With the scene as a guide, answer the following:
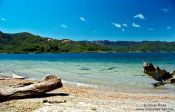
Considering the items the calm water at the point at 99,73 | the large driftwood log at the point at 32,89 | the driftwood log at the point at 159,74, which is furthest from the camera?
the driftwood log at the point at 159,74

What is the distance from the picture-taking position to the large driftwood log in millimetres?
12969

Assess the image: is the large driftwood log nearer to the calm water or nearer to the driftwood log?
the calm water

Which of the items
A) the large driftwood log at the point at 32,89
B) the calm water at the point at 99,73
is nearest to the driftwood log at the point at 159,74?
the calm water at the point at 99,73

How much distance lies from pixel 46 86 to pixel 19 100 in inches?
56.4

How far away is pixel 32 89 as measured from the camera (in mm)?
13555

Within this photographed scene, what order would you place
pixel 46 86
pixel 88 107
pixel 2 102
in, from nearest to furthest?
pixel 88 107
pixel 2 102
pixel 46 86

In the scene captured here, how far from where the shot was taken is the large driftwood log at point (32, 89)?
12969 millimetres

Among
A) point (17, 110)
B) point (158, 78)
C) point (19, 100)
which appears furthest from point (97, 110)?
point (158, 78)

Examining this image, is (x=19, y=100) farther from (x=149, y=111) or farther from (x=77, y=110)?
(x=149, y=111)

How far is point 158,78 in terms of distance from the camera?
24.1 meters

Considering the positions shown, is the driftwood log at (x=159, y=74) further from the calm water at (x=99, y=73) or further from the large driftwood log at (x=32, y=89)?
the large driftwood log at (x=32, y=89)

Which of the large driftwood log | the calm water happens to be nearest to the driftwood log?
the calm water

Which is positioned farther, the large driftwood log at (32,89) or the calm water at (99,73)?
the calm water at (99,73)

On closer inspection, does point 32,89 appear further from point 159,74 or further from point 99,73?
point 99,73
